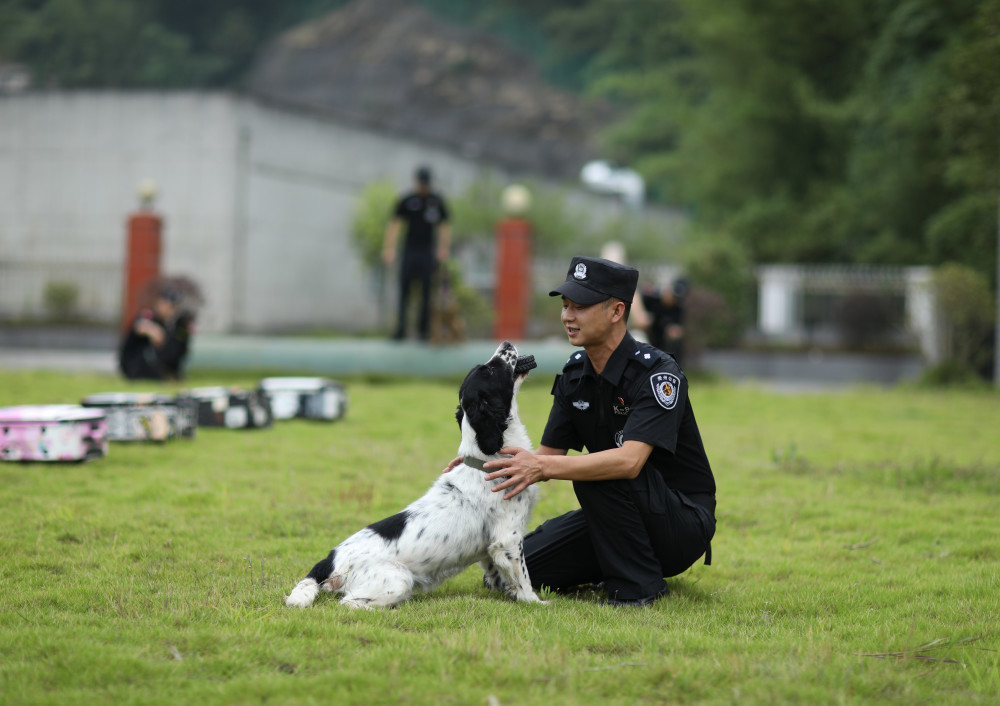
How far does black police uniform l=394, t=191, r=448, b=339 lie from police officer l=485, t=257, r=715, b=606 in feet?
32.7

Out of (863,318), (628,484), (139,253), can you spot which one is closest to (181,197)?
(139,253)

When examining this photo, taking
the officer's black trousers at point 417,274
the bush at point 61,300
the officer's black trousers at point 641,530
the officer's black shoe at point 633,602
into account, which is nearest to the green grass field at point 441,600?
the officer's black shoe at point 633,602

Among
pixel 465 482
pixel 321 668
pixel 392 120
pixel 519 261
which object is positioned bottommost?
pixel 321 668

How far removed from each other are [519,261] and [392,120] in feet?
A: 145

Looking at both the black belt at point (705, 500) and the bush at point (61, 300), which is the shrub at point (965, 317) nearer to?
the black belt at point (705, 500)

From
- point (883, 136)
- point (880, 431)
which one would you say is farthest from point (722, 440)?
point (883, 136)

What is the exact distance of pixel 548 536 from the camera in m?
4.76

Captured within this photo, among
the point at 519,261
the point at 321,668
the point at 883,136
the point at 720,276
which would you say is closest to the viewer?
the point at 321,668

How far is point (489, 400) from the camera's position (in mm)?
4289

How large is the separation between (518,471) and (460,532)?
0.39 metres

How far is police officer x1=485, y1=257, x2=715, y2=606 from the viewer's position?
427cm

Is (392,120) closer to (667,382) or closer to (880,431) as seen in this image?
(880,431)

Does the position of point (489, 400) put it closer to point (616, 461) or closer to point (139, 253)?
point (616, 461)

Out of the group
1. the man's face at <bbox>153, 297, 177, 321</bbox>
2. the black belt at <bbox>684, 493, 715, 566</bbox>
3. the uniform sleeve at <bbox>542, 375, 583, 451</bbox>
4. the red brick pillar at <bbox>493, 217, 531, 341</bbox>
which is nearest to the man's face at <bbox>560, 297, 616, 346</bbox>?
the uniform sleeve at <bbox>542, 375, 583, 451</bbox>
